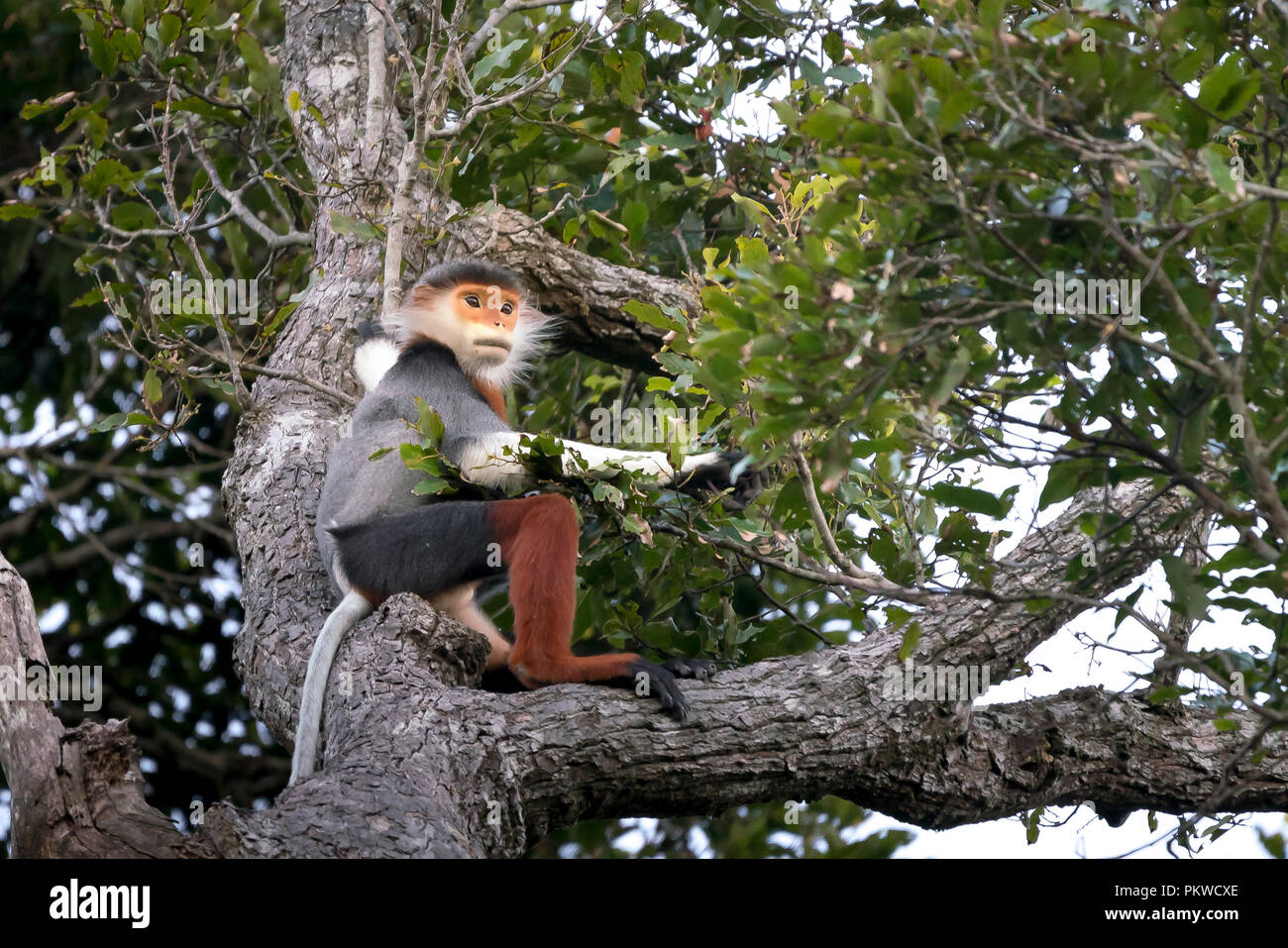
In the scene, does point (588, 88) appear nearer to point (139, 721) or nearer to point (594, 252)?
point (594, 252)

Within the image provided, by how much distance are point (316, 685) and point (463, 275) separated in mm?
2185

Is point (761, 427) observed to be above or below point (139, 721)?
above

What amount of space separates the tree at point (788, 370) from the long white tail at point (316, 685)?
2.8 inches

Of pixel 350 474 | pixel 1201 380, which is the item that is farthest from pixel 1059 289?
pixel 350 474

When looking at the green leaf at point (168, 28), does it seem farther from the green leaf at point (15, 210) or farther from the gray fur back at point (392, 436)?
the gray fur back at point (392, 436)

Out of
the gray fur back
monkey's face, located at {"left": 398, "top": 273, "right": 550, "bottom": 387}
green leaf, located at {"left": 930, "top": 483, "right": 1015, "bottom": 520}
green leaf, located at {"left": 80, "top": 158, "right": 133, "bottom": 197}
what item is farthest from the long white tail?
green leaf, located at {"left": 80, "top": 158, "right": 133, "bottom": 197}

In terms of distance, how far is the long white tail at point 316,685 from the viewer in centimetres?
430

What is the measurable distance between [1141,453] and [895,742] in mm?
1683

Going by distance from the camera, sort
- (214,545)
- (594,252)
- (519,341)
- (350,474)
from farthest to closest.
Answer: (214,545) → (594,252) → (519,341) → (350,474)

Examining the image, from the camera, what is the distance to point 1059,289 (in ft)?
10.1

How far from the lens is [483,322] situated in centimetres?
569

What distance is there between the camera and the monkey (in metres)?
4.54

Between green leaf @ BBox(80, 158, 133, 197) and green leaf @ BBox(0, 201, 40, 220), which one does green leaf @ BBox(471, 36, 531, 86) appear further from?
green leaf @ BBox(0, 201, 40, 220)

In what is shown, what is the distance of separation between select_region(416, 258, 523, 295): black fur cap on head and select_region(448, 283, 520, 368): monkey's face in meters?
0.03
